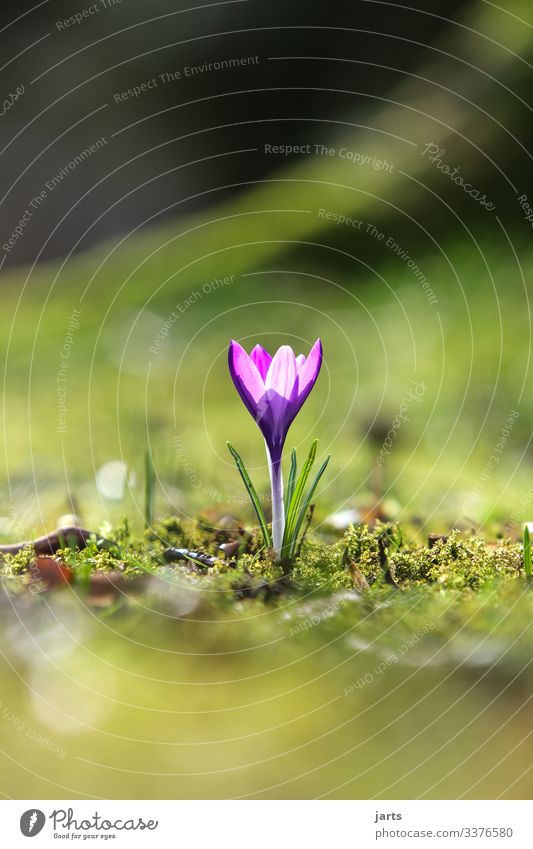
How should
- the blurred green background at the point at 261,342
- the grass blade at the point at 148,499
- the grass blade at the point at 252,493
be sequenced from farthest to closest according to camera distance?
the grass blade at the point at 148,499
the grass blade at the point at 252,493
the blurred green background at the point at 261,342

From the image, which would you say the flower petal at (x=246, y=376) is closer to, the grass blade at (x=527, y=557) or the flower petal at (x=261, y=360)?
the flower petal at (x=261, y=360)

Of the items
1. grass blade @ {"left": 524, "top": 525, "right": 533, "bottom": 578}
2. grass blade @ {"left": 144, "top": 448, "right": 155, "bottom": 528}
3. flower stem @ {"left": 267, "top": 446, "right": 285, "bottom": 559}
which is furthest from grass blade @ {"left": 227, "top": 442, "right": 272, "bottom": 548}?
grass blade @ {"left": 524, "top": 525, "right": 533, "bottom": 578}

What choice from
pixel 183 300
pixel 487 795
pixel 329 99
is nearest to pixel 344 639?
pixel 487 795

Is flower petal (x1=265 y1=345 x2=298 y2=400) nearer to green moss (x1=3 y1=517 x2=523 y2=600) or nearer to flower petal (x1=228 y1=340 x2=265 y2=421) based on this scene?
flower petal (x1=228 y1=340 x2=265 y2=421)

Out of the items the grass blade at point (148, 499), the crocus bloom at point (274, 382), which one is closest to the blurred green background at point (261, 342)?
the grass blade at point (148, 499)

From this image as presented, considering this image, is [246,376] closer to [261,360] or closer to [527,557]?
[261,360]
